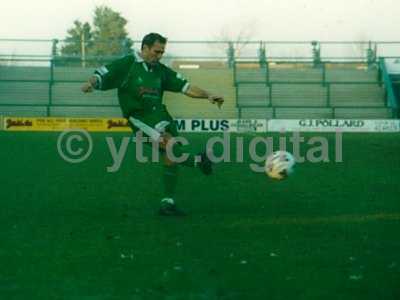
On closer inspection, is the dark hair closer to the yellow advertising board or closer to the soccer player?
the soccer player

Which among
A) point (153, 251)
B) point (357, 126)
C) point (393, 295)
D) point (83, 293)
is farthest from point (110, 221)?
point (357, 126)

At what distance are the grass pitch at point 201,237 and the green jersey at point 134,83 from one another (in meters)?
1.02

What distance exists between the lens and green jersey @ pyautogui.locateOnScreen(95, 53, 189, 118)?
8.84 metres

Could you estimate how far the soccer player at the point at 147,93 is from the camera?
876 cm

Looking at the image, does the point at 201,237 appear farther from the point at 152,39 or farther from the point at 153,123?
the point at 152,39

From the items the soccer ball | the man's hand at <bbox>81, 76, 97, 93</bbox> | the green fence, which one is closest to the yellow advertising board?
the green fence

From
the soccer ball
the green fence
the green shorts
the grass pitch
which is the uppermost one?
the green fence

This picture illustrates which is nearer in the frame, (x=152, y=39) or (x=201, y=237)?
(x=201, y=237)

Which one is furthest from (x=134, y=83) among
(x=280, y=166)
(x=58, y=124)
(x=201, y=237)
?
(x=58, y=124)

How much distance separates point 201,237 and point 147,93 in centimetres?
235

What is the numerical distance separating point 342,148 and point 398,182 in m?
7.31

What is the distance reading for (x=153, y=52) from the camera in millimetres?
8844

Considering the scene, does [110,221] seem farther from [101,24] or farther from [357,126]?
[101,24]

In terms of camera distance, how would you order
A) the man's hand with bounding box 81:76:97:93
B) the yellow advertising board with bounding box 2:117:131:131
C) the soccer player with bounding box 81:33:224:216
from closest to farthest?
the man's hand with bounding box 81:76:97:93 < the soccer player with bounding box 81:33:224:216 < the yellow advertising board with bounding box 2:117:131:131
